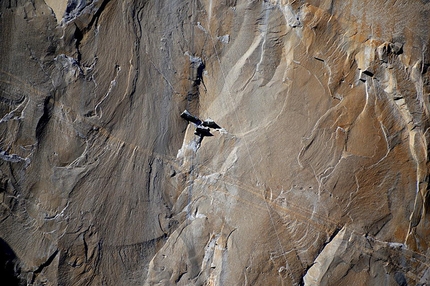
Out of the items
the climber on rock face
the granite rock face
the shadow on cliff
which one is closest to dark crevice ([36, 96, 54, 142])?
the granite rock face

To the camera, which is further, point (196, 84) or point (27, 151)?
point (196, 84)

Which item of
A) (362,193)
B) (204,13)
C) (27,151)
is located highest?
(204,13)

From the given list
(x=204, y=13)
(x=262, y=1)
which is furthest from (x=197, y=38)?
(x=262, y=1)

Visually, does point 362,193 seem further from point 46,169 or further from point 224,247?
point 46,169

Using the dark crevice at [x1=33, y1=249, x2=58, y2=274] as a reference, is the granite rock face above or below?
above

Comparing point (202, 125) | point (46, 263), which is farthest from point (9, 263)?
point (202, 125)

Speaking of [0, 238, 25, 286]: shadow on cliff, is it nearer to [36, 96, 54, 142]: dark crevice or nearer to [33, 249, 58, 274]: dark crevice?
[33, 249, 58, 274]: dark crevice

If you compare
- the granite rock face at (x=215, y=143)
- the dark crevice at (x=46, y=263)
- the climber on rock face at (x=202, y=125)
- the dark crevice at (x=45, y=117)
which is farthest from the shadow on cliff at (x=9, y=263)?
the climber on rock face at (x=202, y=125)

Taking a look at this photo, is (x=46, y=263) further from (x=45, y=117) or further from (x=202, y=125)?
(x=202, y=125)

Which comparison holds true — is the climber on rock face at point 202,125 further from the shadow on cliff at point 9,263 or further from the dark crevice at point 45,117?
the shadow on cliff at point 9,263
